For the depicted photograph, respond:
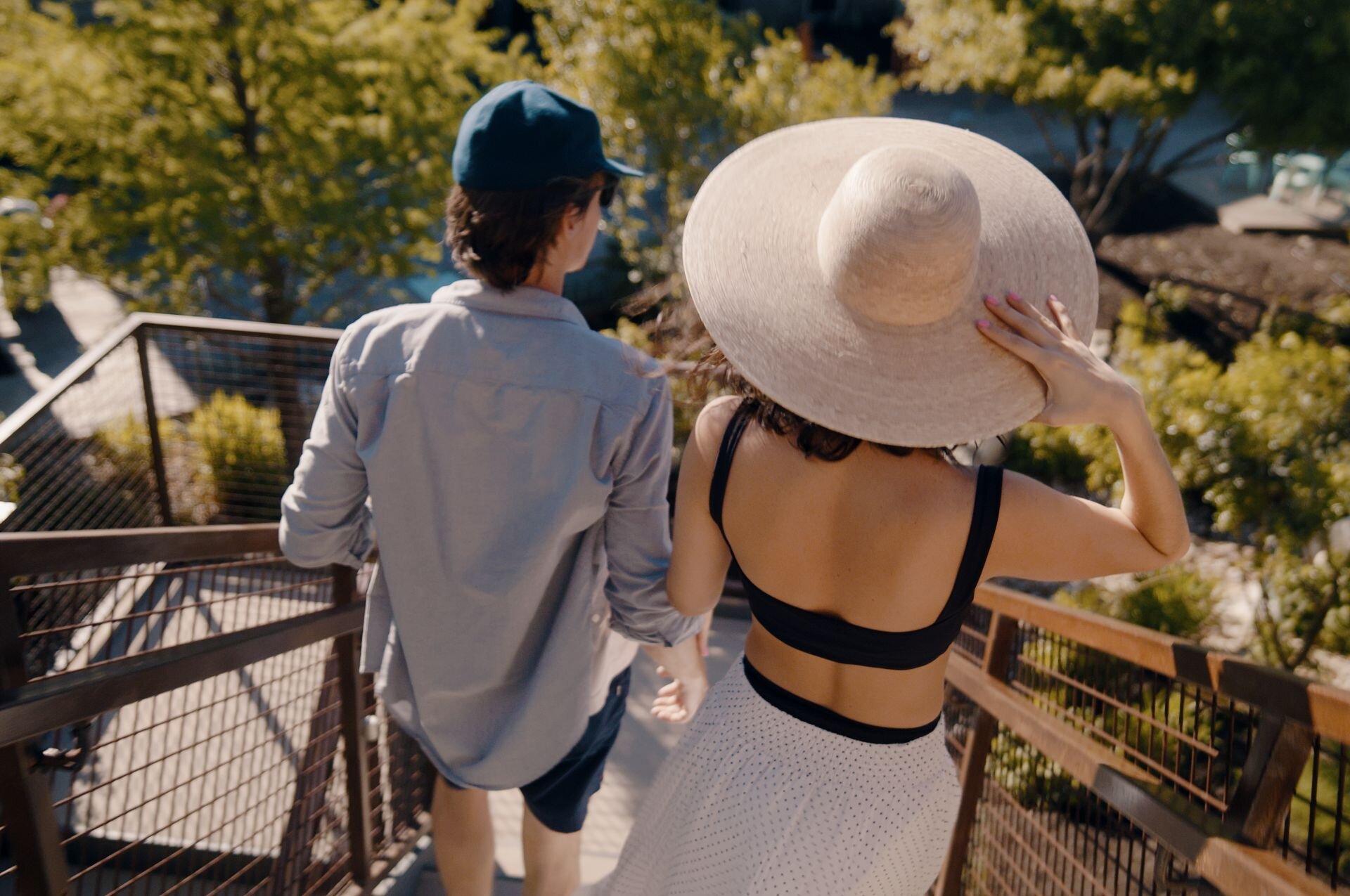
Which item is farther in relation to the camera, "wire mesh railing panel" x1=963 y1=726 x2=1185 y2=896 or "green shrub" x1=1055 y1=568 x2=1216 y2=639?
"green shrub" x1=1055 y1=568 x2=1216 y2=639

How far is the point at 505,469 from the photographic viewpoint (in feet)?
5.24

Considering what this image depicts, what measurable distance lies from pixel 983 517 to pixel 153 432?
13.6 ft

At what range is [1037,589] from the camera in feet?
21.3

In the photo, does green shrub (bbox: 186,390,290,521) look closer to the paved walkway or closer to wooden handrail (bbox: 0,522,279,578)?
the paved walkway

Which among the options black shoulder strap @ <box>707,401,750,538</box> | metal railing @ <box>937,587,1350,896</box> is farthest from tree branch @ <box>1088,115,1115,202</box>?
black shoulder strap @ <box>707,401,750,538</box>

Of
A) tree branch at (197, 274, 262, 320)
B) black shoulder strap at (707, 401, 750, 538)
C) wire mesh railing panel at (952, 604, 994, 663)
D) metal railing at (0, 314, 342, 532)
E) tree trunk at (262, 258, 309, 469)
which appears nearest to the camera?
black shoulder strap at (707, 401, 750, 538)

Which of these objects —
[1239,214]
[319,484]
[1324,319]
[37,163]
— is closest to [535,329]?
[319,484]

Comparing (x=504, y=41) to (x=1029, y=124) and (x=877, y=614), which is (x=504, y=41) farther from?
(x=877, y=614)

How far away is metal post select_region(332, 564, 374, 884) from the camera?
223 centimetres

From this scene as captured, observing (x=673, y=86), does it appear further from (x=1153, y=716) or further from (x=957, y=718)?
(x=1153, y=716)

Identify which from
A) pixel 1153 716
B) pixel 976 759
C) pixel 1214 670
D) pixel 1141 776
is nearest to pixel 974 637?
pixel 976 759

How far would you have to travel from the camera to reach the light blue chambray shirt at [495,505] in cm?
158

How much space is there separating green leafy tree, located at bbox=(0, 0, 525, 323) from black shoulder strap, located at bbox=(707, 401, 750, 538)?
5.23 m

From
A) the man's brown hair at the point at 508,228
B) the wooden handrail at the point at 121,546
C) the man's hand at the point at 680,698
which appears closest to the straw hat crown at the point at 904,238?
the man's brown hair at the point at 508,228
